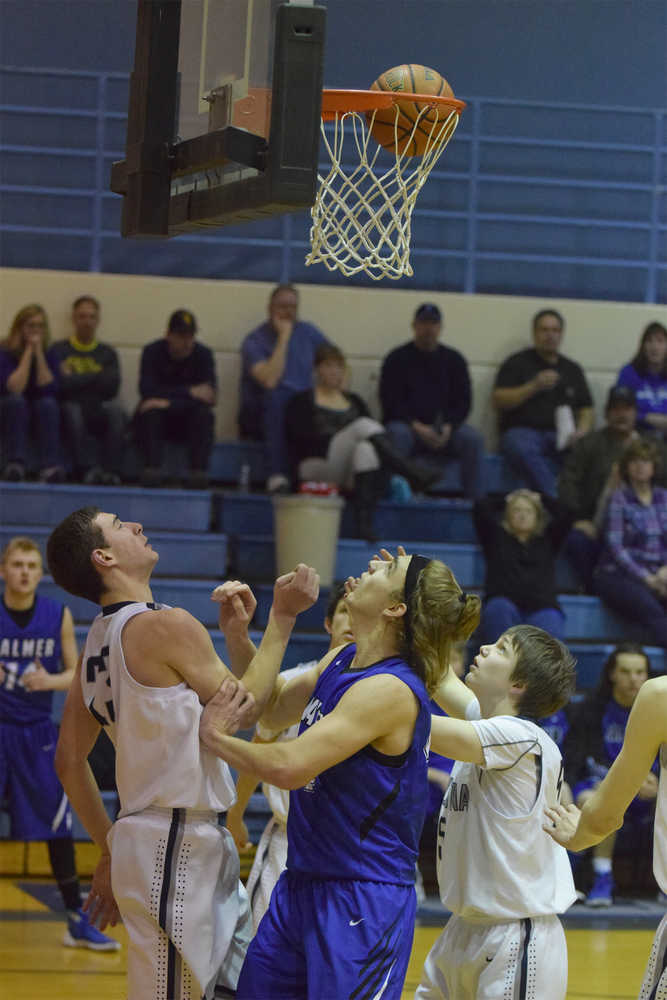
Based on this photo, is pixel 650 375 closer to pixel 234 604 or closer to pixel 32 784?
pixel 32 784

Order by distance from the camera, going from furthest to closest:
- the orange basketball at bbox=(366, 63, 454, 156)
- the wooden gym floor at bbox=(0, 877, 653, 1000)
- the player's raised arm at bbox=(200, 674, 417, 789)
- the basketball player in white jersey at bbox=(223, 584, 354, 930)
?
the wooden gym floor at bbox=(0, 877, 653, 1000) → the orange basketball at bbox=(366, 63, 454, 156) → the basketball player in white jersey at bbox=(223, 584, 354, 930) → the player's raised arm at bbox=(200, 674, 417, 789)

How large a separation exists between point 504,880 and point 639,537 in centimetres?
548

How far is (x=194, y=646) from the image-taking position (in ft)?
10.7

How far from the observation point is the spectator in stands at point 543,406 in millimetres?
9844

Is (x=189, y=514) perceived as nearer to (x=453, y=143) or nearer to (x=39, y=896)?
(x=39, y=896)

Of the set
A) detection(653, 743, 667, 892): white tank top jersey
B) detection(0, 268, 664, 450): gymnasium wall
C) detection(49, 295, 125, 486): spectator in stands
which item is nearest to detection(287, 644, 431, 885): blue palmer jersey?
detection(653, 743, 667, 892): white tank top jersey

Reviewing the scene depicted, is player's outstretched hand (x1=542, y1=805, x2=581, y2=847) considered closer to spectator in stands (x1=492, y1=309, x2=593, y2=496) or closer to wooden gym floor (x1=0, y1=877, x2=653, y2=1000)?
wooden gym floor (x1=0, y1=877, x2=653, y2=1000)

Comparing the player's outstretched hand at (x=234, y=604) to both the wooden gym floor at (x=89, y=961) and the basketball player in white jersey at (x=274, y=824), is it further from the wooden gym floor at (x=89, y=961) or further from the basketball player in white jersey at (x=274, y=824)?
the wooden gym floor at (x=89, y=961)

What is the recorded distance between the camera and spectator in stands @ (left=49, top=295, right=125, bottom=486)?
9.52 meters

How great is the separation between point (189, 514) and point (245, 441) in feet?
3.82

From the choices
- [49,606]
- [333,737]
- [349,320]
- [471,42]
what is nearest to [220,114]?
[333,737]

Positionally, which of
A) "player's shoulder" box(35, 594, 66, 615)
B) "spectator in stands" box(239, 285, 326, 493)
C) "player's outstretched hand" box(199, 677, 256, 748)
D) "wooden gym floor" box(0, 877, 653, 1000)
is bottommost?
"wooden gym floor" box(0, 877, 653, 1000)

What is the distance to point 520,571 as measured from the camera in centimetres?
835

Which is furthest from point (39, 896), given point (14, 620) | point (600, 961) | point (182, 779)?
point (182, 779)
